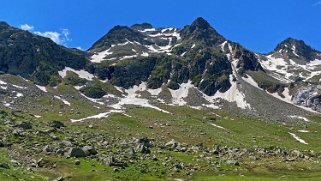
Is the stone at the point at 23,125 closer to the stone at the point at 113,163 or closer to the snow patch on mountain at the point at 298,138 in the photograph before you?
the stone at the point at 113,163

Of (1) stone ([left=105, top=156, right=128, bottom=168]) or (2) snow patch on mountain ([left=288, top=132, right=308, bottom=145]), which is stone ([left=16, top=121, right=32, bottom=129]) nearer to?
(1) stone ([left=105, top=156, right=128, bottom=168])

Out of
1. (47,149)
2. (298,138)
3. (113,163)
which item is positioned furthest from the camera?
(298,138)

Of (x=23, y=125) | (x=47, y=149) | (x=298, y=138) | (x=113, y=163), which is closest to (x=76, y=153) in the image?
(x=47, y=149)

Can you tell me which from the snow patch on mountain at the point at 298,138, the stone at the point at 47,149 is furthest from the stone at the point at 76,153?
the snow patch on mountain at the point at 298,138

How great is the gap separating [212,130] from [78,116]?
56884 mm

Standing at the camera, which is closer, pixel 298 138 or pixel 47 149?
pixel 47 149

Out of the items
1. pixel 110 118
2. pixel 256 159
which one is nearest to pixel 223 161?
pixel 256 159

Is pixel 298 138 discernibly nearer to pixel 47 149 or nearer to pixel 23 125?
pixel 23 125

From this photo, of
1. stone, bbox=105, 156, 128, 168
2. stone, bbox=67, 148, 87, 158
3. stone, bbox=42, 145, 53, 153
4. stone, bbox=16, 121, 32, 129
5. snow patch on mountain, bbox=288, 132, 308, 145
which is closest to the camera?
stone, bbox=105, 156, 128, 168

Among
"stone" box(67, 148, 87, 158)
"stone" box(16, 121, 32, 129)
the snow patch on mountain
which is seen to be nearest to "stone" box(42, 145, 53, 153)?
"stone" box(67, 148, 87, 158)

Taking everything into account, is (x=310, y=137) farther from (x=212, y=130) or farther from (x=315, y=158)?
(x=315, y=158)

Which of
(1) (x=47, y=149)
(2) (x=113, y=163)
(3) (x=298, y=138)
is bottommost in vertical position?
(2) (x=113, y=163)

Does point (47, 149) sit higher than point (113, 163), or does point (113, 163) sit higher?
point (47, 149)

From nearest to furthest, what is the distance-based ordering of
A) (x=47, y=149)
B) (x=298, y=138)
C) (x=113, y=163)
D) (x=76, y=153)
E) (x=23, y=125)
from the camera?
(x=113, y=163) → (x=76, y=153) → (x=47, y=149) → (x=23, y=125) → (x=298, y=138)
